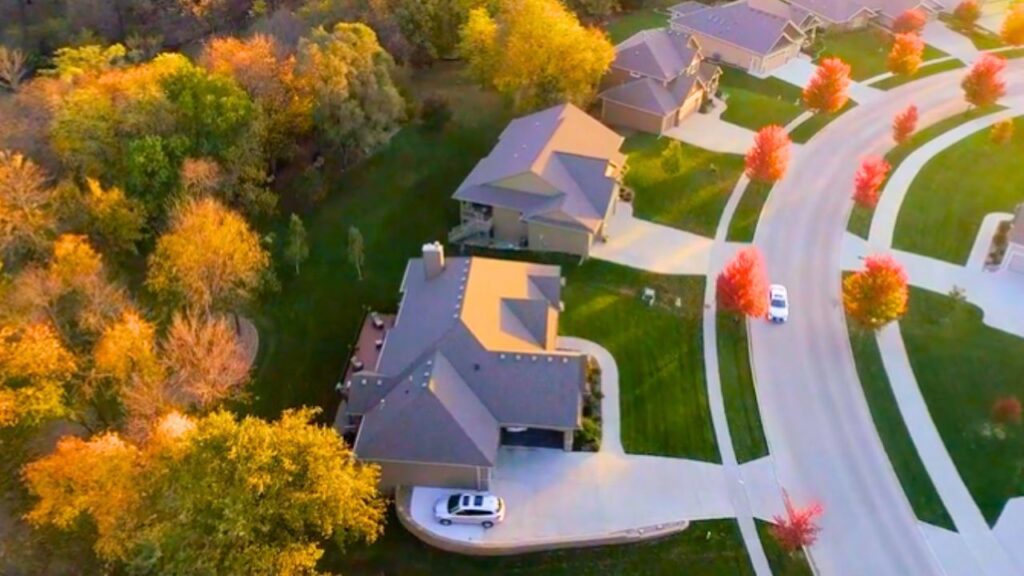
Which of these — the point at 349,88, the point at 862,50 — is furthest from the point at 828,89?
the point at 349,88

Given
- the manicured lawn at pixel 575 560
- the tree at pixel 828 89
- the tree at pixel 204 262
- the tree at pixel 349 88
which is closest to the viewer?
the manicured lawn at pixel 575 560

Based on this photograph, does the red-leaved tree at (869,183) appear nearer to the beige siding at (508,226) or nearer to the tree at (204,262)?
the beige siding at (508,226)

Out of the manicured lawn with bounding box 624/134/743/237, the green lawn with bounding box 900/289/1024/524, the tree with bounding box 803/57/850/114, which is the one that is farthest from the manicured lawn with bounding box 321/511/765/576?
the tree with bounding box 803/57/850/114

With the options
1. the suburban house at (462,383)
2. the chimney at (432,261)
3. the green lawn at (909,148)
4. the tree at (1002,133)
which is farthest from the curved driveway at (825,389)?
the chimney at (432,261)

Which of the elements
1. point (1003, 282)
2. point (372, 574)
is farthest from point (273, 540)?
point (1003, 282)

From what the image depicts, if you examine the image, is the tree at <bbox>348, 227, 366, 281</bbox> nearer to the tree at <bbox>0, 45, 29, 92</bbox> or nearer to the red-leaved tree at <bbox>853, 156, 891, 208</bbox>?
the tree at <bbox>0, 45, 29, 92</bbox>

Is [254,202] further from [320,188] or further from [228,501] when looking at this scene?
[228,501]
